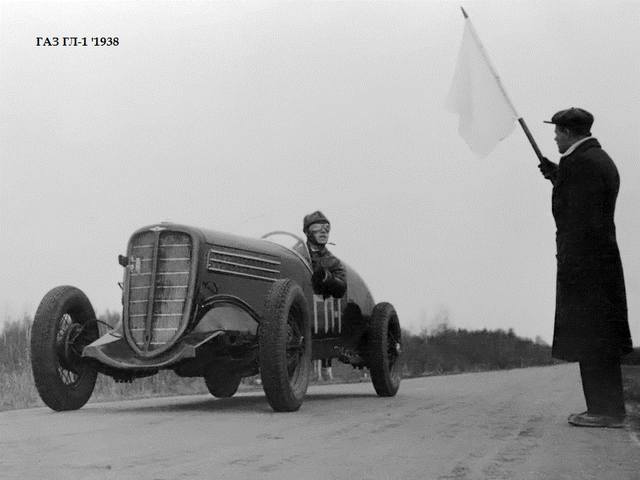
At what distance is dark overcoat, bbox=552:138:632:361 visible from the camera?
688 cm

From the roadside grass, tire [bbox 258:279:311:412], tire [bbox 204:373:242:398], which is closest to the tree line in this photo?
the roadside grass

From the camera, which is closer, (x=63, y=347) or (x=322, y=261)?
(x=63, y=347)

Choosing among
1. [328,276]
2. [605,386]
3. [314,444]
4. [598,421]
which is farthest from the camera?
[328,276]

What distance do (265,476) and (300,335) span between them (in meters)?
4.22

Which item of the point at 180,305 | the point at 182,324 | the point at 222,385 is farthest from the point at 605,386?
the point at 222,385

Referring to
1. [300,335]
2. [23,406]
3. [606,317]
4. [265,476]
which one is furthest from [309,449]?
[23,406]

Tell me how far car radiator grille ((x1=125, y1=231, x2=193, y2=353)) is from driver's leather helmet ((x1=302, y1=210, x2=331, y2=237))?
2276 mm

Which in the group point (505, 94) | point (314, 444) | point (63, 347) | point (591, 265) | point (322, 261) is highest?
point (505, 94)

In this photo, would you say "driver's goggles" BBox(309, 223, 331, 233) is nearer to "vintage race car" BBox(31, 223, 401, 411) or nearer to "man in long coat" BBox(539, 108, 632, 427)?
"vintage race car" BBox(31, 223, 401, 411)

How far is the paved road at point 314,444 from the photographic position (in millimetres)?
4461

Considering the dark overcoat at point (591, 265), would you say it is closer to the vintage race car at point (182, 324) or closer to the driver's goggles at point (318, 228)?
the vintage race car at point (182, 324)

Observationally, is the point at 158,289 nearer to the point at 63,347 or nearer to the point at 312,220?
the point at 63,347

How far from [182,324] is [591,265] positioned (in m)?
3.27

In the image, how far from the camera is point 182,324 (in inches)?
313
